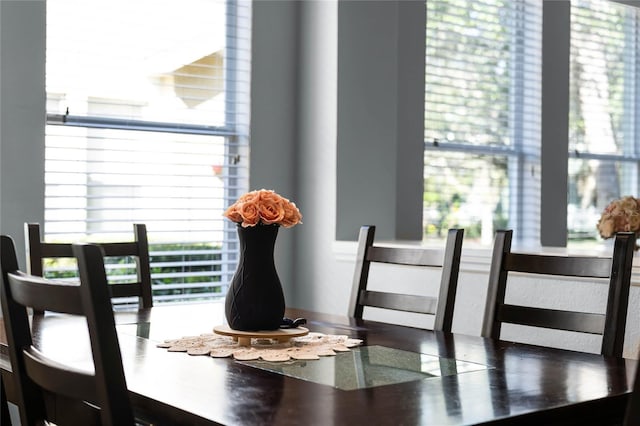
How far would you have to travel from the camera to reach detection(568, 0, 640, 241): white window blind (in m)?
4.96

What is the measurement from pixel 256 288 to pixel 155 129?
175 centimetres

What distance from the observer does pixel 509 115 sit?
14.9ft

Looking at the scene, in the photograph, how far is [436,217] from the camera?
4.27m

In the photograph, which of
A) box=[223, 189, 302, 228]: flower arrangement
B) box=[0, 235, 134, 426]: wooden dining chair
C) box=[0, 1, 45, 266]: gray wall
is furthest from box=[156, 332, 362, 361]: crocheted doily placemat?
box=[0, 1, 45, 266]: gray wall

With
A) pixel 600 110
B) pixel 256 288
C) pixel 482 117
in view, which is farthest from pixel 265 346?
pixel 600 110

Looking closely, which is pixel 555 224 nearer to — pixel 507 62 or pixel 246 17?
pixel 507 62

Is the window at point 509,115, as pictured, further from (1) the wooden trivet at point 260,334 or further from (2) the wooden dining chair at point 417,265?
(1) the wooden trivet at point 260,334

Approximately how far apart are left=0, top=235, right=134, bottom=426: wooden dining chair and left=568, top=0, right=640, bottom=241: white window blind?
386 centimetres

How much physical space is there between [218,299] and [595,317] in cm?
210

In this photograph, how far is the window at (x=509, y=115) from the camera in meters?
4.26

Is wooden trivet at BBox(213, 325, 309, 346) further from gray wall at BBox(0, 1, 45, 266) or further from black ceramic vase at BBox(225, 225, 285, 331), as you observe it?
gray wall at BBox(0, 1, 45, 266)

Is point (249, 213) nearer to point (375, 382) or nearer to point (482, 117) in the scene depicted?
point (375, 382)

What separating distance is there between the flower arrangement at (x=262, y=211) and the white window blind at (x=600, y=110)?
3147 mm

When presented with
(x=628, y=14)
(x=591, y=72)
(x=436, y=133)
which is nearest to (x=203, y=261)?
(x=436, y=133)
